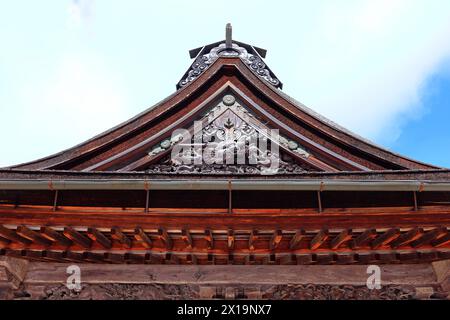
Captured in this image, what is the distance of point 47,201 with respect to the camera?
428cm

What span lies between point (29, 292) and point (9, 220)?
0.98m

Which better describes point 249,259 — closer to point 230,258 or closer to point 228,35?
point 230,258

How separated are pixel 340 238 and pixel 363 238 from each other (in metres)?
0.24

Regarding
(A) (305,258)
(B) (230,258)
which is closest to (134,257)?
(B) (230,258)

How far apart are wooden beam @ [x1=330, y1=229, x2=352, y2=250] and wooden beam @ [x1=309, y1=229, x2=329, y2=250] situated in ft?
0.35

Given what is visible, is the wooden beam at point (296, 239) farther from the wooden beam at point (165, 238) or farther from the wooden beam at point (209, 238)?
the wooden beam at point (165, 238)

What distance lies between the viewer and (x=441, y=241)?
14.1ft

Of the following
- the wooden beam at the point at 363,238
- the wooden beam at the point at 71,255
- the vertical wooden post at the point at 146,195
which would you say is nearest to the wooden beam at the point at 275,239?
the wooden beam at the point at 363,238

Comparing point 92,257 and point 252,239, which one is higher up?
point 252,239

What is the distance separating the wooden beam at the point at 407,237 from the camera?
417 centimetres

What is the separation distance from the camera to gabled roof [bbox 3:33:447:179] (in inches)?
205

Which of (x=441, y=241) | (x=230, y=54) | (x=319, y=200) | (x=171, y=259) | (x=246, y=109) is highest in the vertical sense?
(x=230, y=54)

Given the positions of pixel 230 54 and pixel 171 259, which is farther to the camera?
pixel 230 54

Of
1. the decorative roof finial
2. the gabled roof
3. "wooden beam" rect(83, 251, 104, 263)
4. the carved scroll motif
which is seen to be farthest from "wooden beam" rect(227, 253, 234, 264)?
the decorative roof finial
